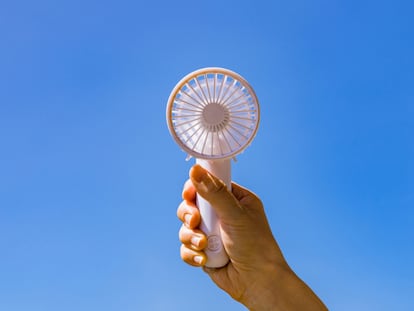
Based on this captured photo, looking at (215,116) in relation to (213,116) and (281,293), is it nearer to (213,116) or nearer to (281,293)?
(213,116)

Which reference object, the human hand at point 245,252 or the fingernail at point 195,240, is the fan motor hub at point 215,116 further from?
the fingernail at point 195,240

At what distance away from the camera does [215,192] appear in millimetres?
3652

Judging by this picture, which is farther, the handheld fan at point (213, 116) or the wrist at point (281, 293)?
the wrist at point (281, 293)

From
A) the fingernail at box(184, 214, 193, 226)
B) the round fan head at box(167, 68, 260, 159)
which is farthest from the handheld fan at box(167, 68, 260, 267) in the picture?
the fingernail at box(184, 214, 193, 226)

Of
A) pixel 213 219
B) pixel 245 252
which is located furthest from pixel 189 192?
pixel 245 252

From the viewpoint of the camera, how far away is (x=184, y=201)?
4098 mm

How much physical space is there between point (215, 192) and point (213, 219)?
35 centimetres

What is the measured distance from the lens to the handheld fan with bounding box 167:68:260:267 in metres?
3.53

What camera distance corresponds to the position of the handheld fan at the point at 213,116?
3525 millimetres

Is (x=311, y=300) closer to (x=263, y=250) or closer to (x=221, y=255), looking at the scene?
(x=263, y=250)

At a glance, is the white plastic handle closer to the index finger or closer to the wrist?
the index finger

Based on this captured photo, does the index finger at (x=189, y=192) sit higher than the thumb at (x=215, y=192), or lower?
higher

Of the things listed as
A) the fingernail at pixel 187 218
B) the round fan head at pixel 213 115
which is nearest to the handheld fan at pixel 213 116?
the round fan head at pixel 213 115

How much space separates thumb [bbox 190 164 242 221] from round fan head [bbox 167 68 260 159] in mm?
165
